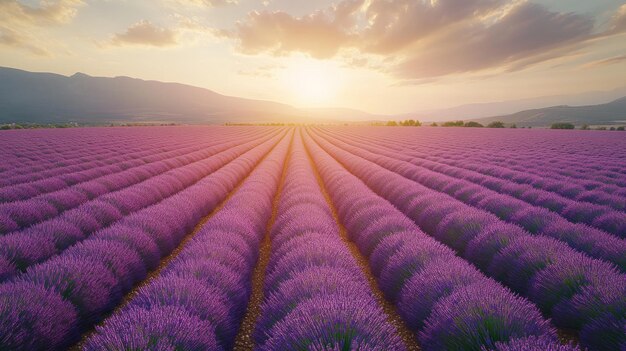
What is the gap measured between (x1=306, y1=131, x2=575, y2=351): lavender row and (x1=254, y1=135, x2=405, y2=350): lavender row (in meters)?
0.48

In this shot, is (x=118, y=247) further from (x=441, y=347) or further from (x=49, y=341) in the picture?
Answer: (x=441, y=347)

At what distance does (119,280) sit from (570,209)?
795cm

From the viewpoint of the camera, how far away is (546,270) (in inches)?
128

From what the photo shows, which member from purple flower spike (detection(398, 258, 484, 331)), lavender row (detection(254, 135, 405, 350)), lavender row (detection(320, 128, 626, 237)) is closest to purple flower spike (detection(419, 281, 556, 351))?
purple flower spike (detection(398, 258, 484, 331))

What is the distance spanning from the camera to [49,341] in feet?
8.37

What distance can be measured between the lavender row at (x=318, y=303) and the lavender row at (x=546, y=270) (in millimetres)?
1832

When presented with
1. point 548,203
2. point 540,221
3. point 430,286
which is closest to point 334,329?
point 430,286

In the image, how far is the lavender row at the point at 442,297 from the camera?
2102 millimetres

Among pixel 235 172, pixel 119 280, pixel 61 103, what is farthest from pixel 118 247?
pixel 61 103

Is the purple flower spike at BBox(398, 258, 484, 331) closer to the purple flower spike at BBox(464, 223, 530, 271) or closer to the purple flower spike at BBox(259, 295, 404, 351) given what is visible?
the purple flower spike at BBox(259, 295, 404, 351)

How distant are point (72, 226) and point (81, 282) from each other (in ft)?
7.30

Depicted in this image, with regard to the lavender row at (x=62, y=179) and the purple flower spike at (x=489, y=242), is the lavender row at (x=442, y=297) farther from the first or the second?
the lavender row at (x=62, y=179)

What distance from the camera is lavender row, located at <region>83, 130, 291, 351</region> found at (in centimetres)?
194

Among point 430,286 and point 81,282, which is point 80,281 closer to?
point 81,282
